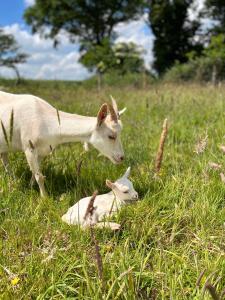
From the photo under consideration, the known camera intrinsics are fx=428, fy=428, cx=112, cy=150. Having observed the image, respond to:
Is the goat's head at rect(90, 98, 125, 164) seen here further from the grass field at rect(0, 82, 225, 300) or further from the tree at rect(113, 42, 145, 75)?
the tree at rect(113, 42, 145, 75)

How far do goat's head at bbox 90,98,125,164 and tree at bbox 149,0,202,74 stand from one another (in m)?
44.1

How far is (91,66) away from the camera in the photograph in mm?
39906

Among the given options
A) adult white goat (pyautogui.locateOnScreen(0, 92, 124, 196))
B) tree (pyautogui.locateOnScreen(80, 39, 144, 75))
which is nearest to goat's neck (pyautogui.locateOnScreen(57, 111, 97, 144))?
adult white goat (pyautogui.locateOnScreen(0, 92, 124, 196))

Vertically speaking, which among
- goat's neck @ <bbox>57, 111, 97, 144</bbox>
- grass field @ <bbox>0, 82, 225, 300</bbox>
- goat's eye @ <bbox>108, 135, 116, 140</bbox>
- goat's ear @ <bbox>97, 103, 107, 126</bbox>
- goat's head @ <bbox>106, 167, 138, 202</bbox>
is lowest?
grass field @ <bbox>0, 82, 225, 300</bbox>

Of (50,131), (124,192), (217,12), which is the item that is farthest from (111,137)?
(217,12)

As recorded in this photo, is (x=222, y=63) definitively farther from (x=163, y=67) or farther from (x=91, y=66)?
(x=163, y=67)

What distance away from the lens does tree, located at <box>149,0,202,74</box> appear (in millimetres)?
47281

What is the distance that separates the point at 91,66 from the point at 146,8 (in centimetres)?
1476

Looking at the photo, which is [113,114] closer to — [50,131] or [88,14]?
[50,131]

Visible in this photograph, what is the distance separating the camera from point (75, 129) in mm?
4398

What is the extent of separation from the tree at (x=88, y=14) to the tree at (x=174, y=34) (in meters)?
3.89

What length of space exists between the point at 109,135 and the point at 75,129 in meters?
0.37

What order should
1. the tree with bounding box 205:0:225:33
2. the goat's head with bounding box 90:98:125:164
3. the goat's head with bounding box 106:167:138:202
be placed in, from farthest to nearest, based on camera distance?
1. the tree with bounding box 205:0:225:33
2. the goat's head with bounding box 90:98:125:164
3. the goat's head with bounding box 106:167:138:202

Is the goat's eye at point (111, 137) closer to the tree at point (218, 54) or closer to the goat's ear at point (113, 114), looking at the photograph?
the goat's ear at point (113, 114)
